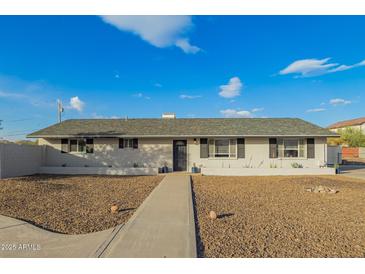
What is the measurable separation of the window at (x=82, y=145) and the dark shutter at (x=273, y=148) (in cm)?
1326

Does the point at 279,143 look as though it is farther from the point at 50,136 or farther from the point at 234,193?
→ the point at 50,136

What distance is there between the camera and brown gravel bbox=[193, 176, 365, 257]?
411 cm

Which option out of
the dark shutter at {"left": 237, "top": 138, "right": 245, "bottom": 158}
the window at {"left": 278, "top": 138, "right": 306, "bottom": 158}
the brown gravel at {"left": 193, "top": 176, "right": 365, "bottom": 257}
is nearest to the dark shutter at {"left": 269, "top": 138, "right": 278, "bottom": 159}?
the window at {"left": 278, "top": 138, "right": 306, "bottom": 158}

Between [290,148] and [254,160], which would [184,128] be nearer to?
[254,160]

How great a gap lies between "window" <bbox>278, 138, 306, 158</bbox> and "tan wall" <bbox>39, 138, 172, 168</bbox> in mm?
8181

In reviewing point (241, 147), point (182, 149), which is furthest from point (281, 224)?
point (182, 149)

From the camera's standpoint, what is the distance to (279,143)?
1595 cm

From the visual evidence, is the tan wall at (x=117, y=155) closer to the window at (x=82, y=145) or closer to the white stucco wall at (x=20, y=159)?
the window at (x=82, y=145)

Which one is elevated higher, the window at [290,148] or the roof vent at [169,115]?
the roof vent at [169,115]

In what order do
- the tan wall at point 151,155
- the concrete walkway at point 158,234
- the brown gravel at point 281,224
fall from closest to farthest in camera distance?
the concrete walkway at point 158,234 < the brown gravel at point 281,224 < the tan wall at point 151,155

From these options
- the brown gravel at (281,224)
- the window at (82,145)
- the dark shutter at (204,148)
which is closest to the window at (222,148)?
the dark shutter at (204,148)

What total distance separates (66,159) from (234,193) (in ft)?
43.0

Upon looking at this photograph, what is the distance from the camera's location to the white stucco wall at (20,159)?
12580 millimetres

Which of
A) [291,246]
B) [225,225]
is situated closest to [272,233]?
[291,246]
